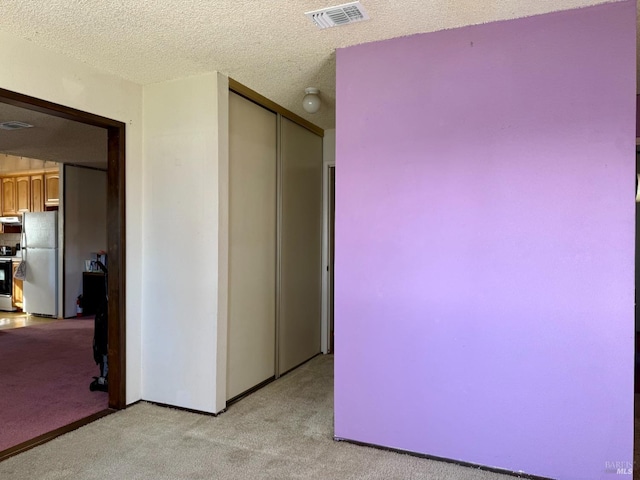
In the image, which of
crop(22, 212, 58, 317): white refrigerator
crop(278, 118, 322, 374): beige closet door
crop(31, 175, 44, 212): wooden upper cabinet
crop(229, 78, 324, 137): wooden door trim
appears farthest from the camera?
crop(31, 175, 44, 212): wooden upper cabinet

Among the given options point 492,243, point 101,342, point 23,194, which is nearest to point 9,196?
point 23,194

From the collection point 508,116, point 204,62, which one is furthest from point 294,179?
point 508,116

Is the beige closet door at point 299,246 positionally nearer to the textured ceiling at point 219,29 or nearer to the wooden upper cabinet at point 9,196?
the textured ceiling at point 219,29

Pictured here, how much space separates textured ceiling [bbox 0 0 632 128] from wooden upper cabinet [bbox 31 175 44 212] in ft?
17.8

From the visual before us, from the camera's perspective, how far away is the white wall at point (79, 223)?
6.91m

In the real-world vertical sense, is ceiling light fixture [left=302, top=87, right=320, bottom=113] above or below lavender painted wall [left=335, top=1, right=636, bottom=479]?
above

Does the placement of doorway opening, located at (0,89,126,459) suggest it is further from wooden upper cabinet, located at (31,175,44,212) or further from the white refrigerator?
wooden upper cabinet, located at (31,175,44,212)

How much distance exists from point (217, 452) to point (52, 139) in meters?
4.21

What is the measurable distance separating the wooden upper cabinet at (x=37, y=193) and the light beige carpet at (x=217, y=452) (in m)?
5.68

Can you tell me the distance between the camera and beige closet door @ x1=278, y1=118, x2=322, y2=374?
4164 mm

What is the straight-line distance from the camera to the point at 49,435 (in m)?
2.79

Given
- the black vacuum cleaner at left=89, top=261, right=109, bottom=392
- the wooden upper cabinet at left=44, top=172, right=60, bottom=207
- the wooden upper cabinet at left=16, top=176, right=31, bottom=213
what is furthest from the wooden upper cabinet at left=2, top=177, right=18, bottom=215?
the black vacuum cleaner at left=89, top=261, right=109, bottom=392

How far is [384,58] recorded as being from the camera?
2.67 meters

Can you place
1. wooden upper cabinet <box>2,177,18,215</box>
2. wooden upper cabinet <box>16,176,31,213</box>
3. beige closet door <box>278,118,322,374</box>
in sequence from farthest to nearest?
wooden upper cabinet <box>2,177,18,215</box>
wooden upper cabinet <box>16,176,31,213</box>
beige closet door <box>278,118,322,374</box>
